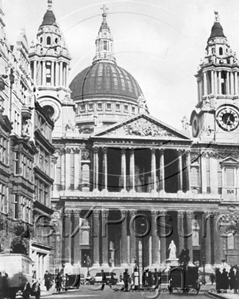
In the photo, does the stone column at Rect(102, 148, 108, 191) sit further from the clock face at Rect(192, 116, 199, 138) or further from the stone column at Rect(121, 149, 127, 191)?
the clock face at Rect(192, 116, 199, 138)

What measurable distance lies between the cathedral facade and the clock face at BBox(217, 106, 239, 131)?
0.47 feet

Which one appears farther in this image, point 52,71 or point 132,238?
point 52,71

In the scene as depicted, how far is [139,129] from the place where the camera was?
91500 mm

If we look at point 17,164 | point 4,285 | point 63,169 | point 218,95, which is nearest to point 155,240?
point 63,169

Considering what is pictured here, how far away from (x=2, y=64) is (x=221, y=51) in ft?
176

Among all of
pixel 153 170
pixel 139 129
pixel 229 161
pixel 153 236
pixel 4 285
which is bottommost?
pixel 4 285

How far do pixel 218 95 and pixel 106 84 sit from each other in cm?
2405

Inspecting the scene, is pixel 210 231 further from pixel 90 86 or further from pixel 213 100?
pixel 90 86

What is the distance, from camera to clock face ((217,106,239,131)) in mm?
97750

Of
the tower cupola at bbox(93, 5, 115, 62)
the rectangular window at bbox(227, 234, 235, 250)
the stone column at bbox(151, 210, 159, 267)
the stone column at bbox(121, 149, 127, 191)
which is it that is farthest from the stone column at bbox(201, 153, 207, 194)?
the tower cupola at bbox(93, 5, 115, 62)

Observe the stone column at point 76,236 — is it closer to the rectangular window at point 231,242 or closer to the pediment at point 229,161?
the rectangular window at point 231,242

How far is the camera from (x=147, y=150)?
Answer: 92062 mm

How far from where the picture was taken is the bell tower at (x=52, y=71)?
313 ft

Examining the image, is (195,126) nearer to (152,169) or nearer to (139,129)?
(139,129)
